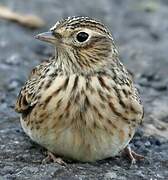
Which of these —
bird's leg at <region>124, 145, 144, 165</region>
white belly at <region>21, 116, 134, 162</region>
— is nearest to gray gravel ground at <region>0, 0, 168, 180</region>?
bird's leg at <region>124, 145, 144, 165</region>

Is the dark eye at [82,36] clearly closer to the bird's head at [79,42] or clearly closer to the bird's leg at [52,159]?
the bird's head at [79,42]

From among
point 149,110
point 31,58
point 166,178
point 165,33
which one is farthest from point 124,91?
point 165,33

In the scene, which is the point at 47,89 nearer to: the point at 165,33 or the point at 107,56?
the point at 107,56

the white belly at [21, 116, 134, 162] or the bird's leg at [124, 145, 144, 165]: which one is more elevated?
the bird's leg at [124, 145, 144, 165]

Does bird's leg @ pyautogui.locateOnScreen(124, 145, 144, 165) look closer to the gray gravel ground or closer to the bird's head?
the gray gravel ground

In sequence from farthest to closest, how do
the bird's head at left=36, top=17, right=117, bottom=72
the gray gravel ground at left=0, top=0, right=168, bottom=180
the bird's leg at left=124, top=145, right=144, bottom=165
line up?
1. the bird's leg at left=124, top=145, right=144, bottom=165
2. the gray gravel ground at left=0, top=0, right=168, bottom=180
3. the bird's head at left=36, top=17, right=117, bottom=72
